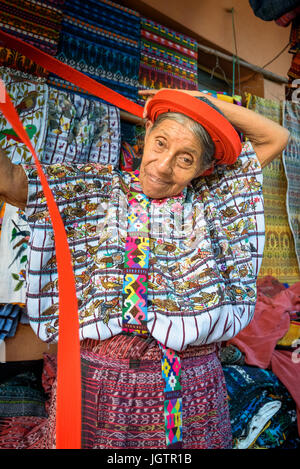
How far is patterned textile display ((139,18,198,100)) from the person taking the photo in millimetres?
2314

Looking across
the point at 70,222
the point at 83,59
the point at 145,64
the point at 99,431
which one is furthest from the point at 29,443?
the point at 145,64

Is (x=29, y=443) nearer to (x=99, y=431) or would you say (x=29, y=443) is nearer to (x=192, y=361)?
(x=99, y=431)

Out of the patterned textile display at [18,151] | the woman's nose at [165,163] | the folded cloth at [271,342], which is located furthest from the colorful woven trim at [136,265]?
the folded cloth at [271,342]

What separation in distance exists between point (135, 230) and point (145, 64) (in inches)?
67.0

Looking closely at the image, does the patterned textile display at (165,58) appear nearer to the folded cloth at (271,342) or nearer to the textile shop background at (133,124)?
the textile shop background at (133,124)

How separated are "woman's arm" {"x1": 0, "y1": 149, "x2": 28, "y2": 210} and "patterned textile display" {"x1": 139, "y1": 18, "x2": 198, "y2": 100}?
1.59m

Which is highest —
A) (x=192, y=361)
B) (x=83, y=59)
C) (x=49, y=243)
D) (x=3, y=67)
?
(x=83, y=59)

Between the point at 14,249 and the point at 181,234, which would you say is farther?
the point at 14,249

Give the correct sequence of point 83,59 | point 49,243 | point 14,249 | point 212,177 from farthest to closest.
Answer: point 83,59 < point 14,249 < point 212,177 < point 49,243

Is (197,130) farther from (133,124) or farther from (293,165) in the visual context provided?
(293,165)

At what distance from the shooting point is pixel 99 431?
34.5 inches

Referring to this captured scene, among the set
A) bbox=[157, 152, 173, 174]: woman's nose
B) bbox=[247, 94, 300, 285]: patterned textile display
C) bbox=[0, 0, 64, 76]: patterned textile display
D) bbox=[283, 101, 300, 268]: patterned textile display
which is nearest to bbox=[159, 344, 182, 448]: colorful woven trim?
bbox=[157, 152, 173, 174]: woman's nose

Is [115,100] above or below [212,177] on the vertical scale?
above

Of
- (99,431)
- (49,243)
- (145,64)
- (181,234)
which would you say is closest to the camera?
(99,431)
